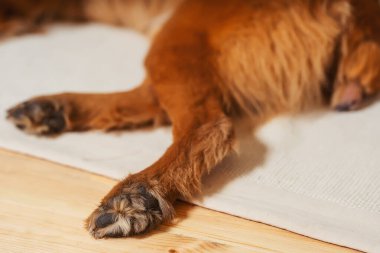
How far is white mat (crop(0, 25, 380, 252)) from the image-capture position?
3.67 ft

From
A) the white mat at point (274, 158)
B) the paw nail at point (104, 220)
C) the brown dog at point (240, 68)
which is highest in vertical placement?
the brown dog at point (240, 68)

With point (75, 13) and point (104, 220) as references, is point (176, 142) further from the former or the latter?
point (75, 13)

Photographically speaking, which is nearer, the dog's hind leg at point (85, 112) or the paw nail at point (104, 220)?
the paw nail at point (104, 220)

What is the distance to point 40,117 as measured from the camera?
1.42 metres

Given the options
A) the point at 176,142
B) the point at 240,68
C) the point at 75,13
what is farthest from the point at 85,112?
the point at 75,13

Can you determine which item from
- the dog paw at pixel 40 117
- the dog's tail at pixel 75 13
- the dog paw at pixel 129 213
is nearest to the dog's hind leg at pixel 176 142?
the dog paw at pixel 129 213

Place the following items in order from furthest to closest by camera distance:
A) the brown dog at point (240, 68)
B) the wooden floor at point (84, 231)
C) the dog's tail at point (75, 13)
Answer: the dog's tail at point (75, 13)
the brown dog at point (240, 68)
the wooden floor at point (84, 231)

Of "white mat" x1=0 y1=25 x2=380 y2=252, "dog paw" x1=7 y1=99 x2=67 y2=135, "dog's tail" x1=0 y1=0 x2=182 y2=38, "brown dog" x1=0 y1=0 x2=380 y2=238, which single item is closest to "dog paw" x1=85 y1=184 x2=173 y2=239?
"white mat" x1=0 y1=25 x2=380 y2=252

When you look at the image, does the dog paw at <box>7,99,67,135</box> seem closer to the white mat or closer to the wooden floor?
the white mat

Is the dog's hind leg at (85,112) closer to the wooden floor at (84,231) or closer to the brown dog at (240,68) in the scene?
the brown dog at (240,68)

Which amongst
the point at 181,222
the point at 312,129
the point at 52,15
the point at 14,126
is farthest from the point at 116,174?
the point at 52,15

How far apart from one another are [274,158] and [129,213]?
0.44 metres

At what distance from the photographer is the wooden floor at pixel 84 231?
41.4 inches

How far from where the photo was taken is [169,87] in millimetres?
1397
